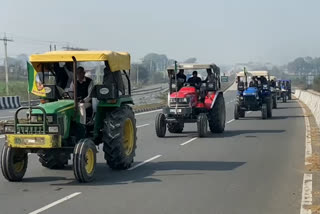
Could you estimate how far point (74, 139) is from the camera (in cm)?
1129

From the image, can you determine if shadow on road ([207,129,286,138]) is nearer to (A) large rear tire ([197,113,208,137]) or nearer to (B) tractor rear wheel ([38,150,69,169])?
(A) large rear tire ([197,113,208,137])

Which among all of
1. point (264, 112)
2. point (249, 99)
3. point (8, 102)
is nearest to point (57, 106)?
point (264, 112)

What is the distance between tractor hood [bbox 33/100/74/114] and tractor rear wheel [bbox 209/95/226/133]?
10.3m

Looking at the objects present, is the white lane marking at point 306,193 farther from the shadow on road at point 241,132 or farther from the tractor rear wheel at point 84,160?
the shadow on road at point 241,132

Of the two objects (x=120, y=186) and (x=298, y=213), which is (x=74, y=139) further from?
(x=298, y=213)

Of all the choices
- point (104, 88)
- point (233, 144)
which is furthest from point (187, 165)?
point (233, 144)

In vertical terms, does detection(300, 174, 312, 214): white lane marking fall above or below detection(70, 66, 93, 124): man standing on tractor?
below

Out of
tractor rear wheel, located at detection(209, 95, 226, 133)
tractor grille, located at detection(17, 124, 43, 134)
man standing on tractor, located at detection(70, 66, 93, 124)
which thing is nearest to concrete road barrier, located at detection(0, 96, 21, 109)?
tractor rear wheel, located at detection(209, 95, 226, 133)

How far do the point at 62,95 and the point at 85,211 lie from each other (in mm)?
4155

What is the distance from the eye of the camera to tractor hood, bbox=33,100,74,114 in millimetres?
10648

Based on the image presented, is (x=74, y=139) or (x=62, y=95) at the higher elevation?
(x=62, y=95)

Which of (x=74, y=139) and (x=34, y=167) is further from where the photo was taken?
(x=34, y=167)

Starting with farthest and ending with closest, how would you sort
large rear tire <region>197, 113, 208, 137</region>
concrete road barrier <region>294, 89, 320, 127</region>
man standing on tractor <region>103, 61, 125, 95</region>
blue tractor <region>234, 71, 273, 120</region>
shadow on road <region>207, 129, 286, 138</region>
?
blue tractor <region>234, 71, 273, 120</region> → concrete road barrier <region>294, 89, 320, 127</region> → shadow on road <region>207, 129, 286, 138</region> → large rear tire <region>197, 113, 208, 137</region> → man standing on tractor <region>103, 61, 125, 95</region>

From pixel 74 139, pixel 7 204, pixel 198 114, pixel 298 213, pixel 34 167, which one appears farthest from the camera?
pixel 198 114
